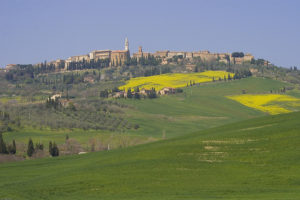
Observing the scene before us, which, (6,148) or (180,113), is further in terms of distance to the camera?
(180,113)

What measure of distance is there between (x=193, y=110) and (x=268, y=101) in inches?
961

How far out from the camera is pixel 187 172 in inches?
1863

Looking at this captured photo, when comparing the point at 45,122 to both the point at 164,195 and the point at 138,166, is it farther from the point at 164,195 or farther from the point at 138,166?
the point at 164,195

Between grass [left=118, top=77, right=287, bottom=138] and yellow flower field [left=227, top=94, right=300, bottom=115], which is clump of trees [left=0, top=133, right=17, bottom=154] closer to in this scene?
grass [left=118, top=77, right=287, bottom=138]

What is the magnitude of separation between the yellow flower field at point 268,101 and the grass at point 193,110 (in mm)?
3212

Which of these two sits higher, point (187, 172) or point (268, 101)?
point (187, 172)

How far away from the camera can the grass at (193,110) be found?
127 metres

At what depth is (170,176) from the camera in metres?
46.3

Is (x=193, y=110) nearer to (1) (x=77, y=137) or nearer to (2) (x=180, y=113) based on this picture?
(2) (x=180, y=113)

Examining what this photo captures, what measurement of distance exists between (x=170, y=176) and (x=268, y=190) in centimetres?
944

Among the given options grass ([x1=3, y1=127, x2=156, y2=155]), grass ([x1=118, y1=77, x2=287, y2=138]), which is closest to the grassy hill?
grass ([x1=3, y1=127, x2=156, y2=155])

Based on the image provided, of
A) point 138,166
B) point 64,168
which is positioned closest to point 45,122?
point 64,168

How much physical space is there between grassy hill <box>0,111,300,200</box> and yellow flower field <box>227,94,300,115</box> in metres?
84.7

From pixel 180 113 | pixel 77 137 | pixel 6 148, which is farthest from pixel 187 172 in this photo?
pixel 180 113
